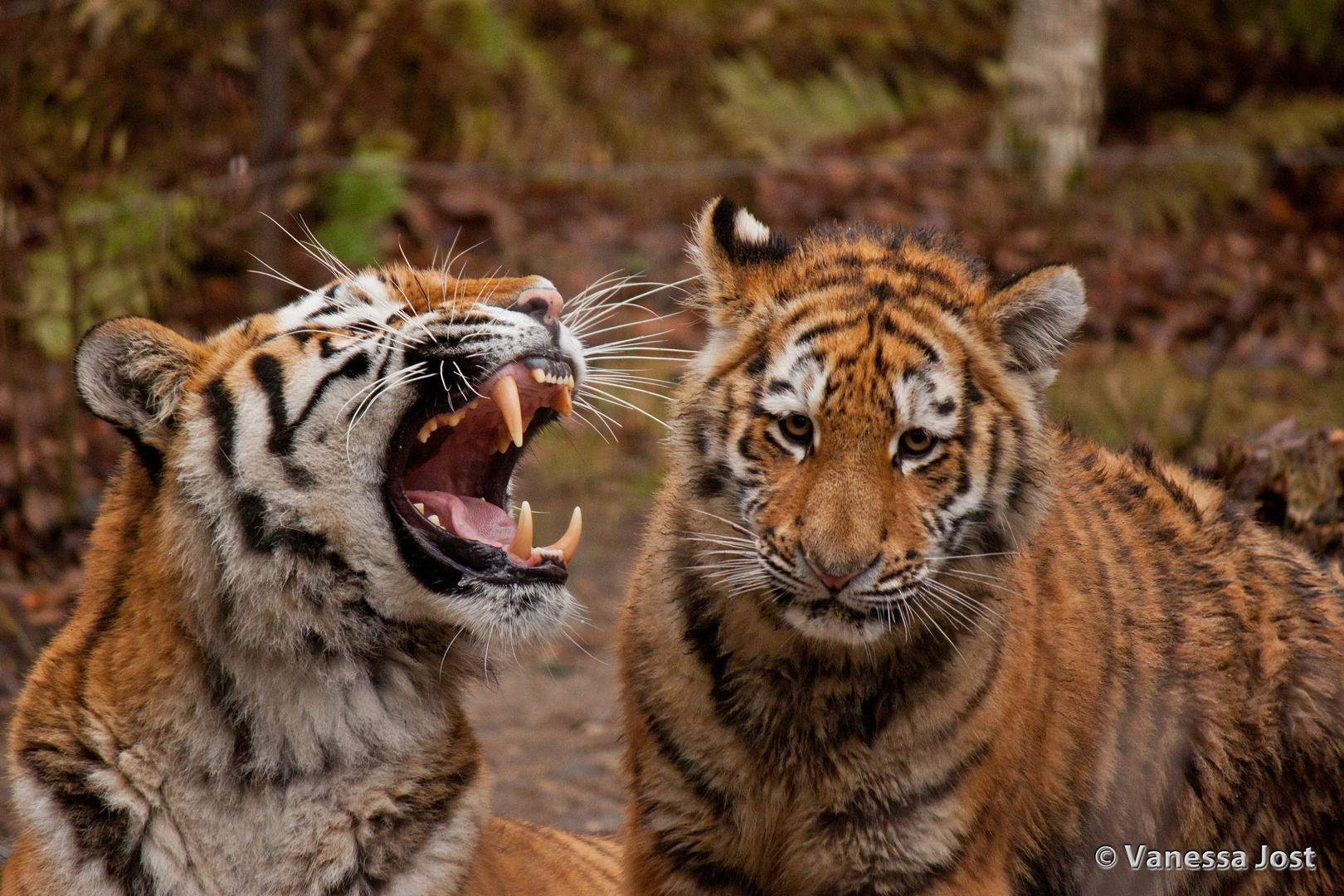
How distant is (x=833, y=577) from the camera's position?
2652mm

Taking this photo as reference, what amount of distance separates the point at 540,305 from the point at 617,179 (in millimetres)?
5713

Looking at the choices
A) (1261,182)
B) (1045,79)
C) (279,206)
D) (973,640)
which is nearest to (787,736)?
(973,640)

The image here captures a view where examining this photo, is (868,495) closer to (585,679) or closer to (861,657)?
(861,657)

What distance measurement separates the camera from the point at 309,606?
2.70 meters

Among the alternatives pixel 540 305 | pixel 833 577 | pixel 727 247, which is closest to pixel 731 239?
pixel 727 247

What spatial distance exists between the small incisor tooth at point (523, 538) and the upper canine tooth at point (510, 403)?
149 millimetres

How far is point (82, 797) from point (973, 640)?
6.09 ft

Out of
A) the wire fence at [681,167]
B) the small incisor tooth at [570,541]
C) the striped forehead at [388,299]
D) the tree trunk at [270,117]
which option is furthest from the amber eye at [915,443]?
the tree trunk at [270,117]

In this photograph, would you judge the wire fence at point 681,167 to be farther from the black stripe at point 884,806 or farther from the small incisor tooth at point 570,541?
the black stripe at point 884,806

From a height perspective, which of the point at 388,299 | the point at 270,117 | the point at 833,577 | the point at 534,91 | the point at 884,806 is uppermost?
the point at 534,91

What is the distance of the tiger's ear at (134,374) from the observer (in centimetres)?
263

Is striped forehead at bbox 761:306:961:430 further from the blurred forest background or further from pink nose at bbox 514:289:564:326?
the blurred forest background

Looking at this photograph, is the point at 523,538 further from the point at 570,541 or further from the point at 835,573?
the point at 835,573

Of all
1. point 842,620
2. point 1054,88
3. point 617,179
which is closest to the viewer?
point 842,620
